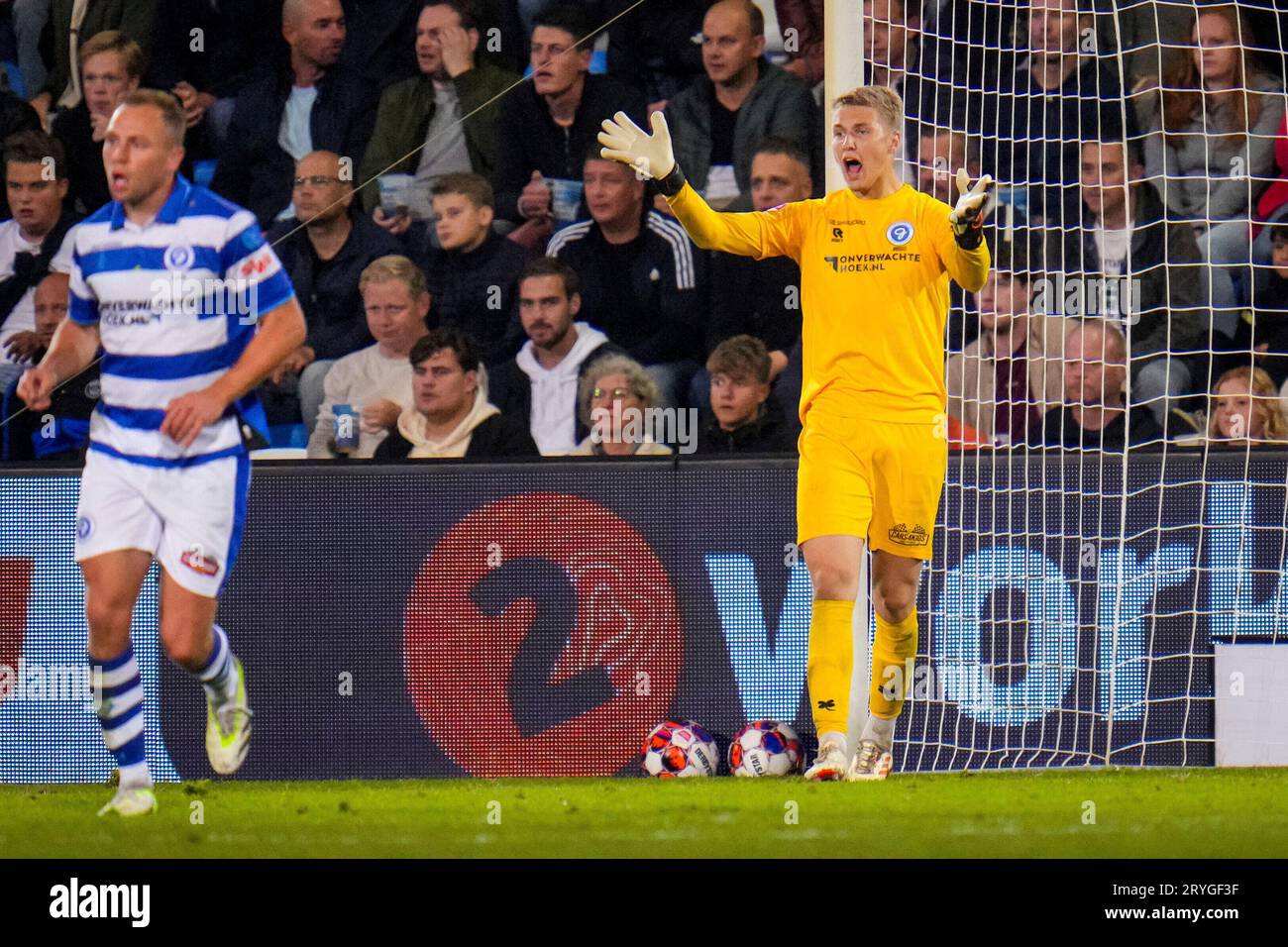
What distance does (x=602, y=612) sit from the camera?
7293 millimetres

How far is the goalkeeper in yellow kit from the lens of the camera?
5605 millimetres

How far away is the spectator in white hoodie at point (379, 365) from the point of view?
758 cm

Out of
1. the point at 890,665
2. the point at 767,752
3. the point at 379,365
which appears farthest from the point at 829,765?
the point at 379,365

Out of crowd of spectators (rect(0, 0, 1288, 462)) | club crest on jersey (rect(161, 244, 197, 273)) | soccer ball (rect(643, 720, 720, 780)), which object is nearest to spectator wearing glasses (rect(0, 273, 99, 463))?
crowd of spectators (rect(0, 0, 1288, 462))

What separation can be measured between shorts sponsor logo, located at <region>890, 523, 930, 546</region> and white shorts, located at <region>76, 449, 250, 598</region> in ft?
6.49

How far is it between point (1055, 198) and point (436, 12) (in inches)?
103

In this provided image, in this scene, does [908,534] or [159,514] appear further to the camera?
[908,534]

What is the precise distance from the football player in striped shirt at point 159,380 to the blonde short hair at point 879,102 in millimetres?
1733

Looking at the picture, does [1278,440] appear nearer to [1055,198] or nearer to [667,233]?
[1055,198]

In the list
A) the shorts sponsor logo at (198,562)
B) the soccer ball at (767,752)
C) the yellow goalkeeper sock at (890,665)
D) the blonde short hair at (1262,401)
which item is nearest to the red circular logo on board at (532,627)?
the soccer ball at (767,752)

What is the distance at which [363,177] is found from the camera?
790cm

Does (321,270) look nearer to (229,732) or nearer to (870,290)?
(229,732)

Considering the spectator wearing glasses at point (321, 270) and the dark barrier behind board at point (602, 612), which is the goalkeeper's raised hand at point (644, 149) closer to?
the dark barrier behind board at point (602, 612)

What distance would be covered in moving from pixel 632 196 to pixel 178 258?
2671mm
